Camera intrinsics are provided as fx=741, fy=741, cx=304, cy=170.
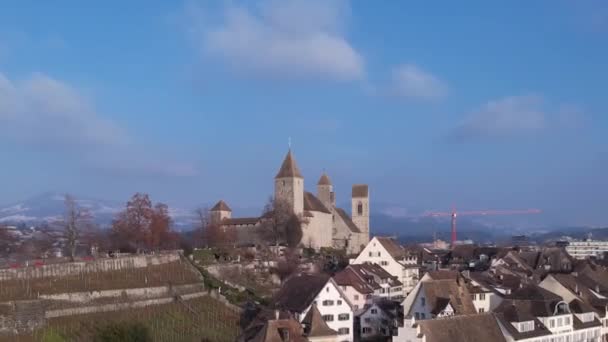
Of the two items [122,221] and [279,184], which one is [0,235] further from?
[279,184]

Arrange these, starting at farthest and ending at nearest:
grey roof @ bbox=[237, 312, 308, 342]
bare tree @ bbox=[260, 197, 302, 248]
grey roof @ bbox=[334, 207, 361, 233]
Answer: grey roof @ bbox=[334, 207, 361, 233] → bare tree @ bbox=[260, 197, 302, 248] → grey roof @ bbox=[237, 312, 308, 342]

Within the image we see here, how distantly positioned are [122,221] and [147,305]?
25613mm

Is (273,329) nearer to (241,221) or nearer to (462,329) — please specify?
(462,329)

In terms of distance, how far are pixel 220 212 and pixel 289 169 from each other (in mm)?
12227

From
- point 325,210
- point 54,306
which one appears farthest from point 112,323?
point 325,210

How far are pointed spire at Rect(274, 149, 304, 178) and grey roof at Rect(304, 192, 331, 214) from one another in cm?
455

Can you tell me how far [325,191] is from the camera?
11956 cm

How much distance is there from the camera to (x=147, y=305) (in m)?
58.4

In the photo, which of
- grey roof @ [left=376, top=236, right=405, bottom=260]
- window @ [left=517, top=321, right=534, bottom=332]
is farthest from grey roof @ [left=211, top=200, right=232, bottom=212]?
window @ [left=517, top=321, right=534, bottom=332]

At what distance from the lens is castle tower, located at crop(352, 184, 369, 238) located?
122 meters

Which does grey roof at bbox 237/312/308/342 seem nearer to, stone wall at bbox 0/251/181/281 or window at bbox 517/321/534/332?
window at bbox 517/321/534/332

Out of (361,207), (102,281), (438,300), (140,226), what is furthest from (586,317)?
(361,207)

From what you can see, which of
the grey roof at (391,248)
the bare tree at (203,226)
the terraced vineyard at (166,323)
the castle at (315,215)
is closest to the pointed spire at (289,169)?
the castle at (315,215)

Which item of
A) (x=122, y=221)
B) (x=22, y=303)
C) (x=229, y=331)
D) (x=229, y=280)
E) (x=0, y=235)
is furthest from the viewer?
(x=0, y=235)
